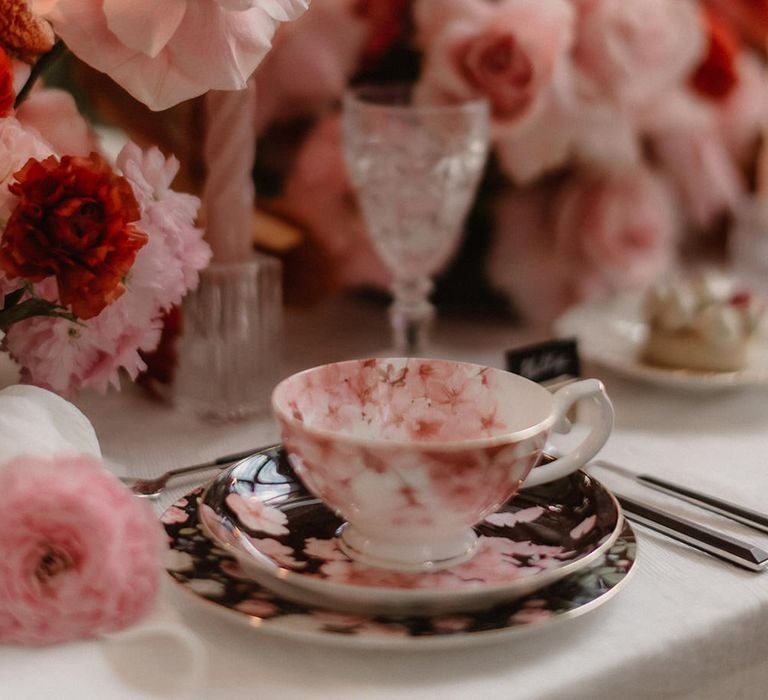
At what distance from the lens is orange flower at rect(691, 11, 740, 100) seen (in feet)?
3.13

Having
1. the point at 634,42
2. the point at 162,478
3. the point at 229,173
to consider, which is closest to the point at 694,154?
the point at 634,42

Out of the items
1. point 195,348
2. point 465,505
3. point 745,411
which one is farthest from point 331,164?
point 465,505

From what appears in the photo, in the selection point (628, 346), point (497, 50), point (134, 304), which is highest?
point (497, 50)

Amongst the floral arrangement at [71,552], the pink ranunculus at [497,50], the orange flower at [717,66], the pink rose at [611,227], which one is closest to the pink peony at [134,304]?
the floral arrangement at [71,552]

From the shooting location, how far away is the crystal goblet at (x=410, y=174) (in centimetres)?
74

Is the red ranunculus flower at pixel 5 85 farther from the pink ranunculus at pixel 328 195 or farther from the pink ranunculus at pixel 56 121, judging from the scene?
the pink ranunculus at pixel 328 195

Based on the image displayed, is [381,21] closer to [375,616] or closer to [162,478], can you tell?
[162,478]

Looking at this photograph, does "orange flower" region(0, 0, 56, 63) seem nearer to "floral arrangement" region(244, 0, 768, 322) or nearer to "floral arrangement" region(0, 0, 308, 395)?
"floral arrangement" region(0, 0, 308, 395)

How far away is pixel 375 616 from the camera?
0.39 m

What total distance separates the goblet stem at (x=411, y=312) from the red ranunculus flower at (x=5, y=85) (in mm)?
404

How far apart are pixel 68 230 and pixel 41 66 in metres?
0.12

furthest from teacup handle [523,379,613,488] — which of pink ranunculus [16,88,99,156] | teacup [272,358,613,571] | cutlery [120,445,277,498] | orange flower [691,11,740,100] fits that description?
orange flower [691,11,740,100]

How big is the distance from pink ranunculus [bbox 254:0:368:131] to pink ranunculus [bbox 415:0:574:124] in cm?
6

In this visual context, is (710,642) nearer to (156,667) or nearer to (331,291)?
(156,667)
